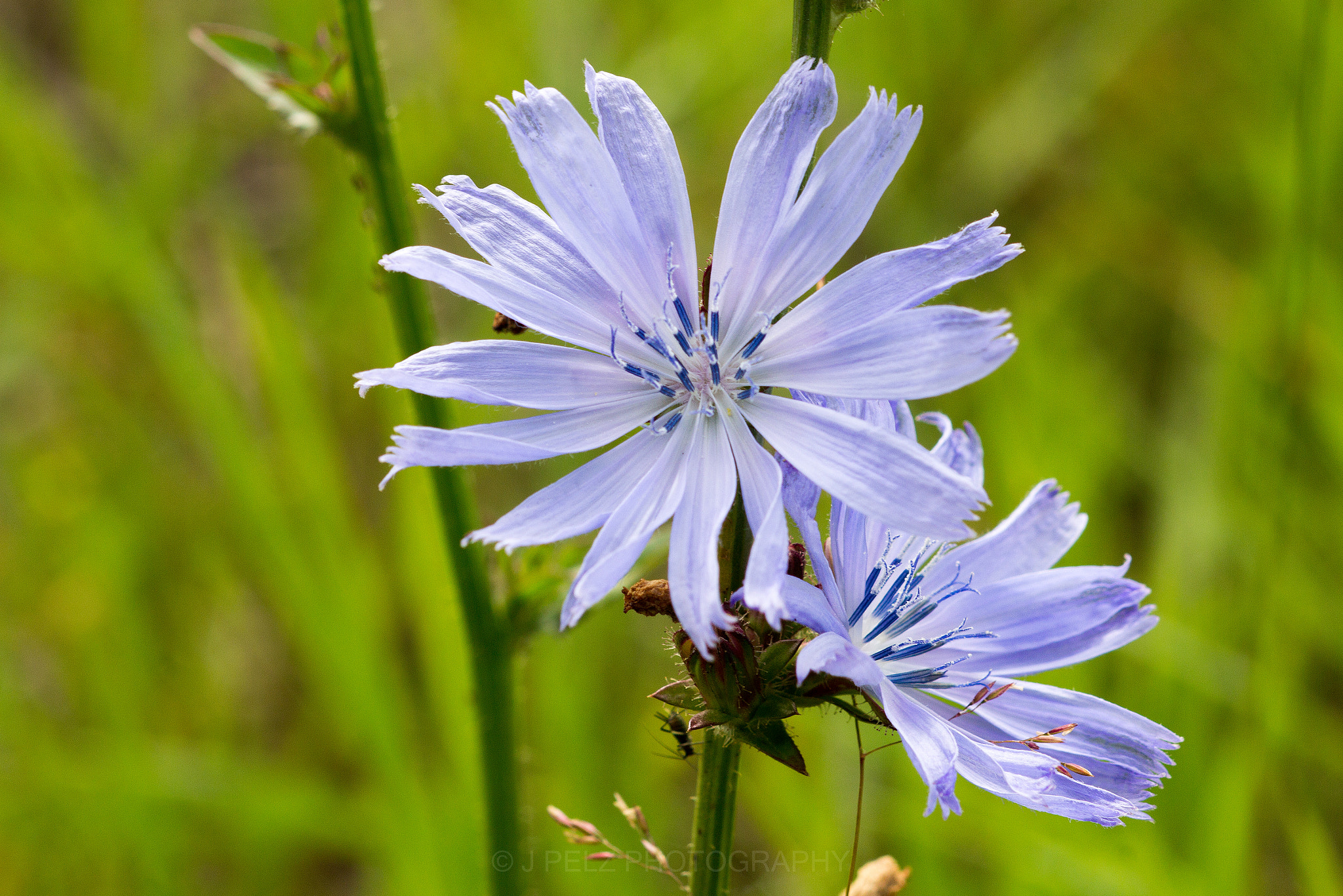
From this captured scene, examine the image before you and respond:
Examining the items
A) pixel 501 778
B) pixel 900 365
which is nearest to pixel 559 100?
pixel 900 365

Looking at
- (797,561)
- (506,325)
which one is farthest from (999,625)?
(506,325)

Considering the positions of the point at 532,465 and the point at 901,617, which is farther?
the point at 532,465

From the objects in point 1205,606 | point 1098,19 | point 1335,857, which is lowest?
point 1335,857

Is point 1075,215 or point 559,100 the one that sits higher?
point 1075,215

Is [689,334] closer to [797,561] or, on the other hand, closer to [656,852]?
[797,561]

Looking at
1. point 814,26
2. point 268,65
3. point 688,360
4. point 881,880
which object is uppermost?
point 268,65

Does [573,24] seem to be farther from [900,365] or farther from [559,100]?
[900,365]

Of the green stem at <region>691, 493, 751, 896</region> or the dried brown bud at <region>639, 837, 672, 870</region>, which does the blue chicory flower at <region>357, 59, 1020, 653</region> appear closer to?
the green stem at <region>691, 493, 751, 896</region>

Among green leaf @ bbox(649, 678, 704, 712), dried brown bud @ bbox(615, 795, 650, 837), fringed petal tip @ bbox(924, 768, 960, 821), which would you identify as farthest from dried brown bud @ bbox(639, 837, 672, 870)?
fringed petal tip @ bbox(924, 768, 960, 821)
